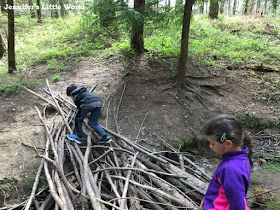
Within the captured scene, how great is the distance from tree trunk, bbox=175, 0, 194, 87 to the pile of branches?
350 cm

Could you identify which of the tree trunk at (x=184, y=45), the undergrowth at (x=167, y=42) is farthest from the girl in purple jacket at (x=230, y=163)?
the undergrowth at (x=167, y=42)

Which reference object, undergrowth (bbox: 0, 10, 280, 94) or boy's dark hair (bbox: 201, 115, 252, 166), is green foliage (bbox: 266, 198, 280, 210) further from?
undergrowth (bbox: 0, 10, 280, 94)

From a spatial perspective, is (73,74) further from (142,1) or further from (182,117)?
(182,117)

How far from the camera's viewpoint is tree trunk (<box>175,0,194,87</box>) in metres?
6.68

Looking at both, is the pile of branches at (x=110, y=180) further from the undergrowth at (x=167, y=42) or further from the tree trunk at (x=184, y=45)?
the undergrowth at (x=167, y=42)

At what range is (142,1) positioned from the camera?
8.27 metres

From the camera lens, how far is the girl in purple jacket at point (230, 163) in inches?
70.1

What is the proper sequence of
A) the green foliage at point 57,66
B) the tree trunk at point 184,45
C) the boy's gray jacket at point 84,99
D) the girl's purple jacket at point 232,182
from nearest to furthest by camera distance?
the girl's purple jacket at point 232,182
the boy's gray jacket at point 84,99
the tree trunk at point 184,45
the green foliage at point 57,66

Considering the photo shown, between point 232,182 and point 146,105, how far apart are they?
532 centimetres

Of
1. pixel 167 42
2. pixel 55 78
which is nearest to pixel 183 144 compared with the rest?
pixel 55 78

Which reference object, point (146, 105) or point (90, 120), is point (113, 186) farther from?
point (146, 105)

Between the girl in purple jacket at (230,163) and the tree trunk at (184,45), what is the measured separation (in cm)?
551

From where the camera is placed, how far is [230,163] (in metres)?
1.87

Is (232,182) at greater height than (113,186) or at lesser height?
greater
